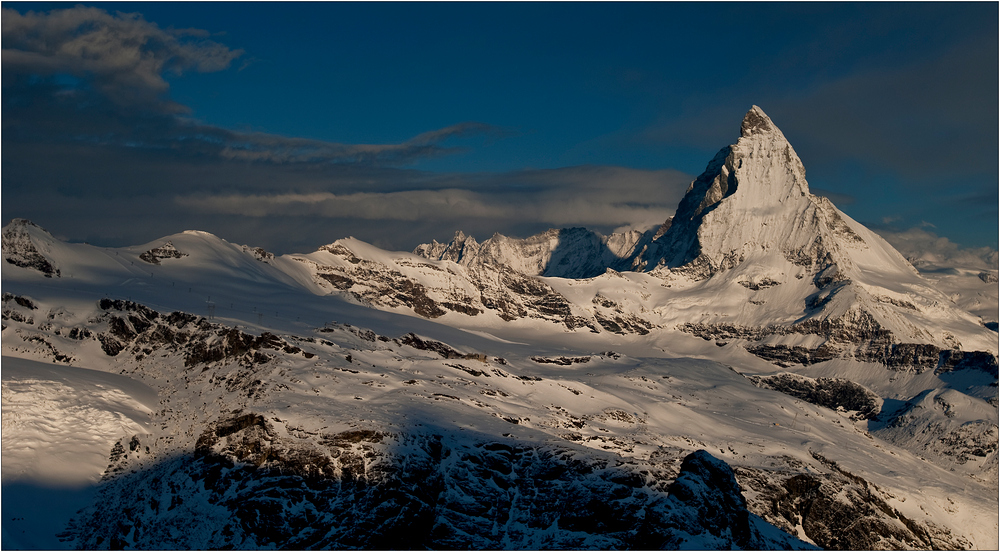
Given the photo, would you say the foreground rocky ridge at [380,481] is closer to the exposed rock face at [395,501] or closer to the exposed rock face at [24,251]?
the exposed rock face at [395,501]

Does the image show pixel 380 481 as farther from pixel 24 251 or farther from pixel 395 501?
pixel 24 251

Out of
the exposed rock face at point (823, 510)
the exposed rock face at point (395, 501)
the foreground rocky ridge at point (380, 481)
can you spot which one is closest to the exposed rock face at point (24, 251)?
the foreground rocky ridge at point (380, 481)

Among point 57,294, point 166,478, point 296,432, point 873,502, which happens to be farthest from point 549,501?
point 57,294

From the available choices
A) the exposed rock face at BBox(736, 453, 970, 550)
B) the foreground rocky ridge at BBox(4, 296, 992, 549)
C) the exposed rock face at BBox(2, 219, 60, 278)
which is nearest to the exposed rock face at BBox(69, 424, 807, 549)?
the foreground rocky ridge at BBox(4, 296, 992, 549)

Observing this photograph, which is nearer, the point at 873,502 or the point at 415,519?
the point at 415,519

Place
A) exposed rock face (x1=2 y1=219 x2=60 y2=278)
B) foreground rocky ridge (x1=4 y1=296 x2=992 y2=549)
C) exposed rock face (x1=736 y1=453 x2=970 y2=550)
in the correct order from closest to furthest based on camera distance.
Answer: foreground rocky ridge (x1=4 y1=296 x2=992 y2=549) < exposed rock face (x1=736 y1=453 x2=970 y2=550) < exposed rock face (x1=2 y1=219 x2=60 y2=278)

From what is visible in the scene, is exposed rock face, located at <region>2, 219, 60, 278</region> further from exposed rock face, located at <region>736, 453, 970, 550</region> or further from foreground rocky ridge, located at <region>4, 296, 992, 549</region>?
exposed rock face, located at <region>736, 453, 970, 550</region>

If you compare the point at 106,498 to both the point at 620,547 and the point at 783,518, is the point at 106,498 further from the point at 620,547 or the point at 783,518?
the point at 783,518

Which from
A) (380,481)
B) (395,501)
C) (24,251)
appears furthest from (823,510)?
(24,251)
